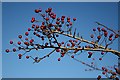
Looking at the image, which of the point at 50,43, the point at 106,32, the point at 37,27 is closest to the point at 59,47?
the point at 50,43

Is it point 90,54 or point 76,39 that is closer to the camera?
point 76,39

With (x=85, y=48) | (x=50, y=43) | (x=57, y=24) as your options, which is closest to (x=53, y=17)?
(x=57, y=24)

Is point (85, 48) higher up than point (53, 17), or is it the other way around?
point (53, 17)

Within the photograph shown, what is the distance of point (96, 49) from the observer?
4.95 metres

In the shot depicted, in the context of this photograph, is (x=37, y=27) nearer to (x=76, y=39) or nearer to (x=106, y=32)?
(x=76, y=39)

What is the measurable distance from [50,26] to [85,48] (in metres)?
0.74

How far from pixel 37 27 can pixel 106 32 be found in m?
1.27

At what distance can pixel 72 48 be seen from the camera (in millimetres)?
5059

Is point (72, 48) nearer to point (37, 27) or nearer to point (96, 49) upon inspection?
point (96, 49)

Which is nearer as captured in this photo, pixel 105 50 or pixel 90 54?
pixel 105 50

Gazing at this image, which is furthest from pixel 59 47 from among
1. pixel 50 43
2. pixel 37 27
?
pixel 37 27

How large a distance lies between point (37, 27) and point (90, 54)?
115cm

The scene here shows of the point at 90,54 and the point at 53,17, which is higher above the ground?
the point at 53,17

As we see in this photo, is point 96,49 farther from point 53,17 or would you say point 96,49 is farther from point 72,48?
point 53,17
